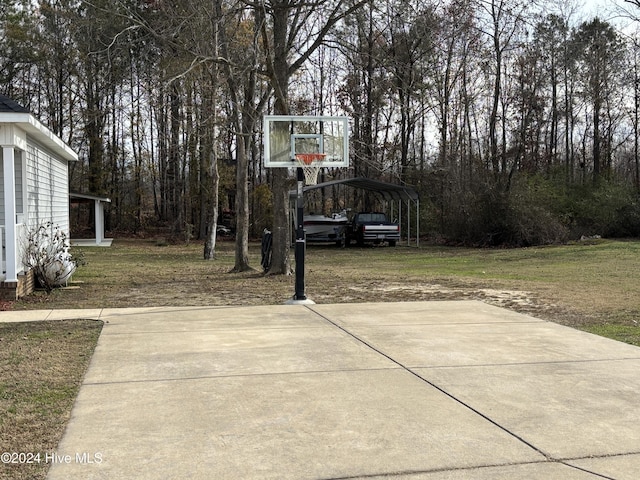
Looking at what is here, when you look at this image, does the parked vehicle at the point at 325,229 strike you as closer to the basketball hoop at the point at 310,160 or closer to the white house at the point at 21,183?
the white house at the point at 21,183

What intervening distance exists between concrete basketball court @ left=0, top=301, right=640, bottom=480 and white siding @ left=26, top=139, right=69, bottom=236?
6222 mm

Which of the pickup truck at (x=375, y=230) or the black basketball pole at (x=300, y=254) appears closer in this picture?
the black basketball pole at (x=300, y=254)

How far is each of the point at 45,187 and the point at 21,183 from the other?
8.57 ft

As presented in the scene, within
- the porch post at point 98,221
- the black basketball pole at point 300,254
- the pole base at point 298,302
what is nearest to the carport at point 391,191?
the porch post at point 98,221

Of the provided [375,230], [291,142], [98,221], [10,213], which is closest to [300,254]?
[291,142]

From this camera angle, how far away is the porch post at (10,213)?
10250 mm

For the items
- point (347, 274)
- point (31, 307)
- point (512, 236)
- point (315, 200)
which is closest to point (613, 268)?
point (347, 274)

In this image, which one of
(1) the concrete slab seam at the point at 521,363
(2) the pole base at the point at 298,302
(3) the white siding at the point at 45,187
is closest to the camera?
(1) the concrete slab seam at the point at 521,363

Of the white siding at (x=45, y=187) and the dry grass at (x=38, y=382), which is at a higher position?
the white siding at (x=45, y=187)

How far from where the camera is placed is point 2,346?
684 centimetres

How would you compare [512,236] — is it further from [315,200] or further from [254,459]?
[254,459]

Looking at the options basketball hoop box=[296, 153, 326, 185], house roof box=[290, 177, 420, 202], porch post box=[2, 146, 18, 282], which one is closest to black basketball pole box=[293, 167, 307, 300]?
basketball hoop box=[296, 153, 326, 185]

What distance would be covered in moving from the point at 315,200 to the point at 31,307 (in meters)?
34.2

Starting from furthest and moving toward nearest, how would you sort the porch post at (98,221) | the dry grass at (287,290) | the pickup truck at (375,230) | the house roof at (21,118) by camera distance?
the porch post at (98,221), the pickup truck at (375,230), the house roof at (21,118), the dry grass at (287,290)
